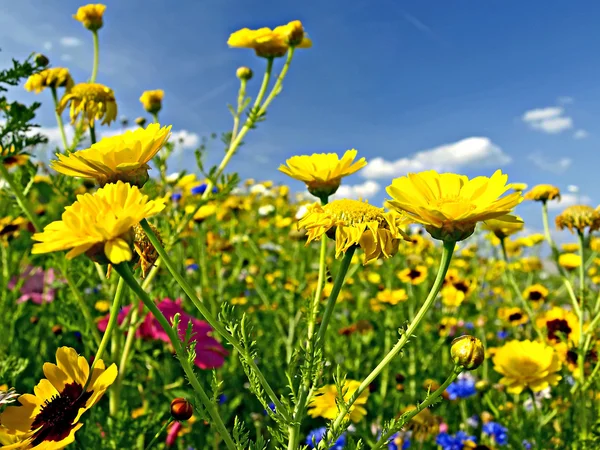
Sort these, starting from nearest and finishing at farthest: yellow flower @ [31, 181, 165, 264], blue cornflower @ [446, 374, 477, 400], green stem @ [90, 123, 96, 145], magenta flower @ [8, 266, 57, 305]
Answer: yellow flower @ [31, 181, 165, 264], green stem @ [90, 123, 96, 145], blue cornflower @ [446, 374, 477, 400], magenta flower @ [8, 266, 57, 305]

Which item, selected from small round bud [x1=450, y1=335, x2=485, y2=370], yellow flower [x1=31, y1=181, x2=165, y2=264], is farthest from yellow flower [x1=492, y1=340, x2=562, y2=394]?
yellow flower [x1=31, y1=181, x2=165, y2=264]

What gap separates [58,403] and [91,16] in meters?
1.74

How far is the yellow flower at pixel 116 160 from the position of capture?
2.37 feet

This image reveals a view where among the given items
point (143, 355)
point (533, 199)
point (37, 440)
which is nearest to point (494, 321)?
point (533, 199)

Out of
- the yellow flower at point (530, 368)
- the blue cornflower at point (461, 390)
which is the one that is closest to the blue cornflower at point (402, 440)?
the blue cornflower at point (461, 390)

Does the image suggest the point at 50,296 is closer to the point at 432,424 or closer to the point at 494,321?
the point at 432,424

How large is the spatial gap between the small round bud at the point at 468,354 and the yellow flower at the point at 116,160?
582 millimetres

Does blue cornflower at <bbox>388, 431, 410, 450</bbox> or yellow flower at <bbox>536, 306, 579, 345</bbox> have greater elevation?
yellow flower at <bbox>536, 306, 579, 345</bbox>

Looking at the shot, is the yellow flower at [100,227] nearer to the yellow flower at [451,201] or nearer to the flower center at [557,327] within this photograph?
the yellow flower at [451,201]

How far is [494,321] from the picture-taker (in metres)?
4.55

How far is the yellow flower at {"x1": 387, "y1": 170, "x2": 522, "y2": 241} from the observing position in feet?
2.35

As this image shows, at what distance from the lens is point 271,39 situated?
5.33 ft

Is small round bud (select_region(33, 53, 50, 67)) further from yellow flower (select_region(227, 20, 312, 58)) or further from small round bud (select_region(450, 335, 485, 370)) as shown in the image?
small round bud (select_region(450, 335, 485, 370))

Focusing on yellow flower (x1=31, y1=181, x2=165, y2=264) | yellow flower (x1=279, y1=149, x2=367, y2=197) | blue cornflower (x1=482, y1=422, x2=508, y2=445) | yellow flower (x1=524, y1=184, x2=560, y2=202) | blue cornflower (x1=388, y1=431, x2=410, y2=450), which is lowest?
A: blue cornflower (x1=388, y1=431, x2=410, y2=450)
